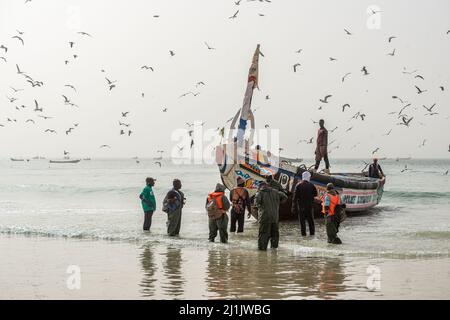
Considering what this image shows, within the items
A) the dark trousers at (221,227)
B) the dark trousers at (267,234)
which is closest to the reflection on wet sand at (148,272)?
the dark trousers at (221,227)

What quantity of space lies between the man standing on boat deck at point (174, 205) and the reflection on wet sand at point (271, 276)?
2.90 meters

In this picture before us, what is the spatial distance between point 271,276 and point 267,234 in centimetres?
327

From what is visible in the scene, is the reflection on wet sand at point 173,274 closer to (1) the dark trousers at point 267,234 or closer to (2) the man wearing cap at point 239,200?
(1) the dark trousers at point 267,234

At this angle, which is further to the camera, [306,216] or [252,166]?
[252,166]

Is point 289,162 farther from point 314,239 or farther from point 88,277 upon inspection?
point 88,277

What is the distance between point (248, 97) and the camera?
70.0ft

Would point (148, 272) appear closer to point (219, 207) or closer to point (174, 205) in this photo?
point (219, 207)

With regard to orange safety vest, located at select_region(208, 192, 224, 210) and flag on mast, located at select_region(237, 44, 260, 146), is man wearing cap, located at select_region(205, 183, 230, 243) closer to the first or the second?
orange safety vest, located at select_region(208, 192, 224, 210)

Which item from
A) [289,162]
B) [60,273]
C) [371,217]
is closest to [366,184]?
[371,217]

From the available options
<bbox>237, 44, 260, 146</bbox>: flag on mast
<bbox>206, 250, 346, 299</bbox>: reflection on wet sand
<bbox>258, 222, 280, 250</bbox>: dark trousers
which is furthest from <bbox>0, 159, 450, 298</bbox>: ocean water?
<bbox>237, 44, 260, 146</bbox>: flag on mast

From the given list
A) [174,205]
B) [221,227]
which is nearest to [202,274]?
[221,227]

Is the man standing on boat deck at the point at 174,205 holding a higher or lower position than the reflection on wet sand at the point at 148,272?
higher

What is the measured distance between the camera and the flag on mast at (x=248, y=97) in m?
21.0
